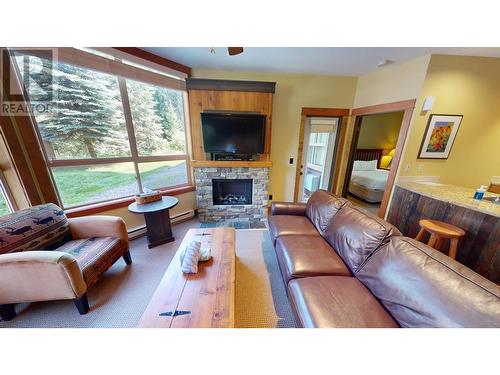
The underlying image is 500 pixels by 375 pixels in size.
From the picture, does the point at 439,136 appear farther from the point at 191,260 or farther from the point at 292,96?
the point at 191,260

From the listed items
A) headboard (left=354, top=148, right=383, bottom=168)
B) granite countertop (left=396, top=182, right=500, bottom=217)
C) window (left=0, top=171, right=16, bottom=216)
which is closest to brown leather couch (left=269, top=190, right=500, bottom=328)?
granite countertop (left=396, top=182, right=500, bottom=217)

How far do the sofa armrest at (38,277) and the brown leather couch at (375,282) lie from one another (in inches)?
65.0

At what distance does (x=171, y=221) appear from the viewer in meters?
2.81

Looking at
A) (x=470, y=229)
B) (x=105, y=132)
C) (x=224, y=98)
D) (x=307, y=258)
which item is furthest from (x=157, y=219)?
(x=470, y=229)

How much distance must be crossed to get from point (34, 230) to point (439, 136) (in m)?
4.74

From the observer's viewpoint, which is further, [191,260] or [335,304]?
[191,260]

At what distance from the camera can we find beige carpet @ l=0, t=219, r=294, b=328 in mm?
1312

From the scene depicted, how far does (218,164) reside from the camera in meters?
2.79

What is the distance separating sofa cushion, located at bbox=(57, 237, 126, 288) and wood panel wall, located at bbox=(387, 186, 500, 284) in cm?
358

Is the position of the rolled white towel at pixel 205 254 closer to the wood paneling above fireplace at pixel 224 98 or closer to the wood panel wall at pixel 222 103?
the wood paneling above fireplace at pixel 224 98

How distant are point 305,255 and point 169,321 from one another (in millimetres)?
1103

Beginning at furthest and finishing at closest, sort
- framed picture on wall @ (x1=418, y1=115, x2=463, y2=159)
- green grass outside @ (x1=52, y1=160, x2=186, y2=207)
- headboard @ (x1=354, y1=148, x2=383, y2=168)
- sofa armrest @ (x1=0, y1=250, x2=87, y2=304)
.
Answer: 1. headboard @ (x1=354, y1=148, x2=383, y2=168)
2. framed picture on wall @ (x1=418, y1=115, x2=463, y2=159)
3. green grass outside @ (x1=52, y1=160, x2=186, y2=207)
4. sofa armrest @ (x1=0, y1=250, x2=87, y2=304)

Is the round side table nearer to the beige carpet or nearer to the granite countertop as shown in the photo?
the beige carpet
